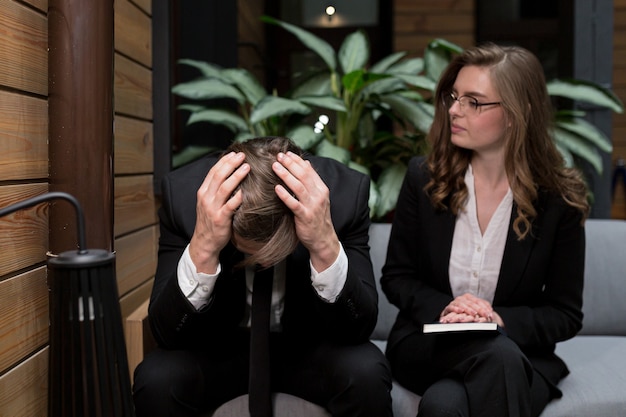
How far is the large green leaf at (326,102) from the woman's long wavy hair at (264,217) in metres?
0.87

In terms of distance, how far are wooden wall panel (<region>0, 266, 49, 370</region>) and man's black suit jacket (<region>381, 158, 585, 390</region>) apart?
81cm

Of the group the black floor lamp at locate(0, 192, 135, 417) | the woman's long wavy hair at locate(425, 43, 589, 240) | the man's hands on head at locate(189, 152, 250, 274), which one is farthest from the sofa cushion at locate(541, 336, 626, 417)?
the black floor lamp at locate(0, 192, 135, 417)

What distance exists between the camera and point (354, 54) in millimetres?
2432

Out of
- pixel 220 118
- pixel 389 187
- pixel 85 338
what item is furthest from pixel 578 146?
pixel 85 338

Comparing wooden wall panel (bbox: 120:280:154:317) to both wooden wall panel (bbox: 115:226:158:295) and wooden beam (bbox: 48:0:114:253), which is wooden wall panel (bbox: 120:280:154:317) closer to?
wooden wall panel (bbox: 115:226:158:295)

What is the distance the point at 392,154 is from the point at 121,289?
108 cm

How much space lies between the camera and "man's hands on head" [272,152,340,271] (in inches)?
50.4

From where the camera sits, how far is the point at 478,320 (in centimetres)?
158

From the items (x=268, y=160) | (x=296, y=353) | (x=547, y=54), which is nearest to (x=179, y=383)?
(x=296, y=353)

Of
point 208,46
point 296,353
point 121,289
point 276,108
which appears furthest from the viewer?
point 208,46

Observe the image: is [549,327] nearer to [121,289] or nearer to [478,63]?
[478,63]

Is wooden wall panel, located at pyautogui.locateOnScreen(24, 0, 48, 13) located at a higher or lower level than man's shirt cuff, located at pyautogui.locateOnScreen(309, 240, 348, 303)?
higher

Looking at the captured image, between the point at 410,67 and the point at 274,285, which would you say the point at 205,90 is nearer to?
the point at 410,67

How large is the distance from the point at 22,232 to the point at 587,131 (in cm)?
183
